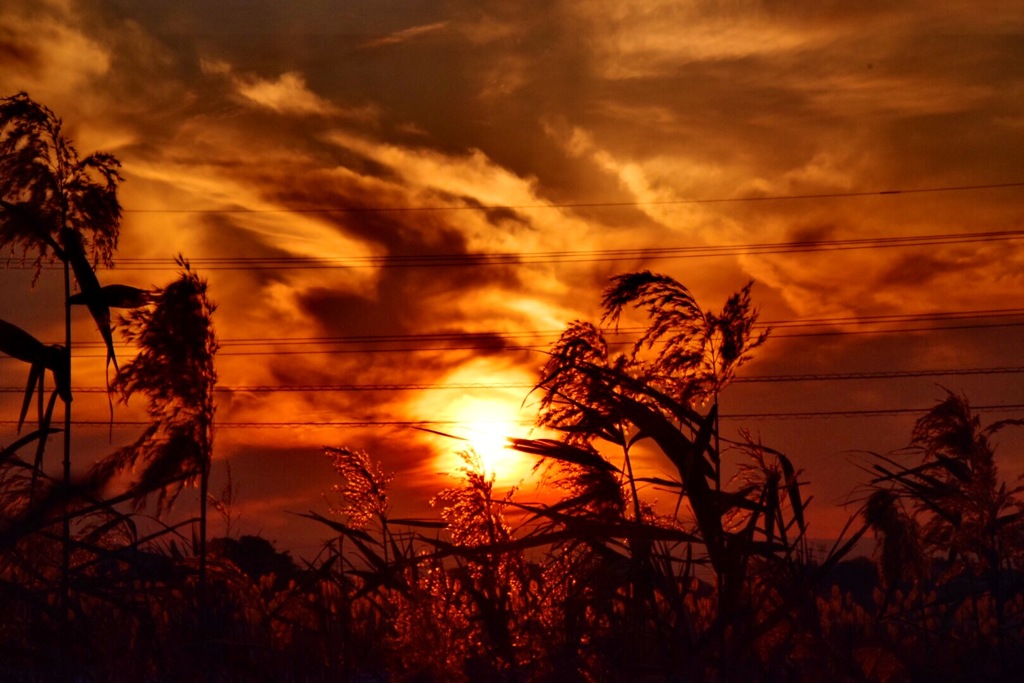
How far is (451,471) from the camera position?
373 centimetres

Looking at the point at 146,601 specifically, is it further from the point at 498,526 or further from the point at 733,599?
the point at 733,599

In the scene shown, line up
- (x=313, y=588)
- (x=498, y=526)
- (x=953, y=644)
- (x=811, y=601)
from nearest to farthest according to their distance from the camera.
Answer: (x=498, y=526) < (x=811, y=601) < (x=313, y=588) < (x=953, y=644)

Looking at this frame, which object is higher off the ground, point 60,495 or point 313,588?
point 60,495

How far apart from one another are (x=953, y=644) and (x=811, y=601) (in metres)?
2.12

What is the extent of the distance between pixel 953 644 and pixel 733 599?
3089 millimetres

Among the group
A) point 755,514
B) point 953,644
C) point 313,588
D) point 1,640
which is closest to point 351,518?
point 313,588

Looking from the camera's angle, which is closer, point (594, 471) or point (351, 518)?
point (594, 471)

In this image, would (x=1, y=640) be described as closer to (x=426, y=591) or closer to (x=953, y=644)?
(x=426, y=591)

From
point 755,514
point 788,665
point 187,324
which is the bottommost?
point 788,665

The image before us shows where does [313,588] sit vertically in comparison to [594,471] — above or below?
below

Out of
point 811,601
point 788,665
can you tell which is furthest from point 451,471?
point 788,665

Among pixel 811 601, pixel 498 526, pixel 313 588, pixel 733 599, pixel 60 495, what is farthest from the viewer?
pixel 313 588

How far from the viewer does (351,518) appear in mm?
4656

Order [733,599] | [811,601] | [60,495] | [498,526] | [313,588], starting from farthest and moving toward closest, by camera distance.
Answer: [313,588] < [60,495] < [811,601] < [498,526] < [733,599]
